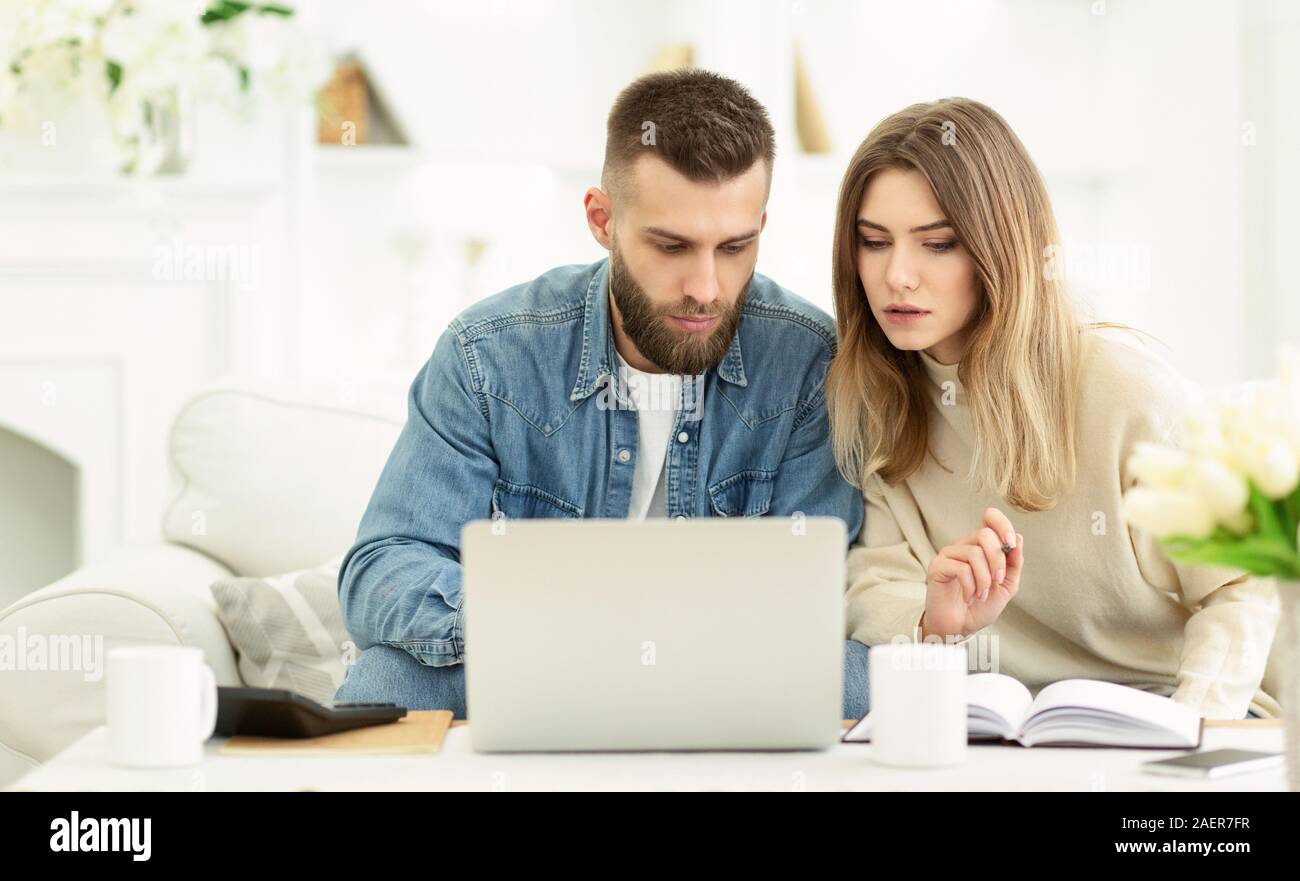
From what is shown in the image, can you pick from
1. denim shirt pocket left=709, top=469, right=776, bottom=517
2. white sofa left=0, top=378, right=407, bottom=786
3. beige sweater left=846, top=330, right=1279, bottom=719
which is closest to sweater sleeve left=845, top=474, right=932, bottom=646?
beige sweater left=846, top=330, right=1279, bottom=719

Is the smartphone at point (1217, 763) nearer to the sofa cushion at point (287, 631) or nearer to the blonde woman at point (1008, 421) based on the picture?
the blonde woman at point (1008, 421)

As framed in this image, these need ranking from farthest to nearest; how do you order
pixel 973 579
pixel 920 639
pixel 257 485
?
pixel 257 485, pixel 920 639, pixel 973 579

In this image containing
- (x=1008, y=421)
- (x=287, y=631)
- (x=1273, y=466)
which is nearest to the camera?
(x=1273, y=466)

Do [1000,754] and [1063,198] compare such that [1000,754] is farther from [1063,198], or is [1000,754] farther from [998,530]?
[1063,198]

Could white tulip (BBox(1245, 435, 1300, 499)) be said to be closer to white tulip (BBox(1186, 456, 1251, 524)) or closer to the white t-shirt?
white tulip (BBox(1186, 456, 1251, 524))

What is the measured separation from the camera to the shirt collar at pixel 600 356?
6.13ft

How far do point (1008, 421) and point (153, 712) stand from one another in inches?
42.2

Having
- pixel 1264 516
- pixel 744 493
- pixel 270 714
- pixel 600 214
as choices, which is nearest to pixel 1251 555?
pixel 1264 516

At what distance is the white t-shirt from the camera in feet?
6.16

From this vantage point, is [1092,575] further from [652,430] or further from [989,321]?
[652,430]

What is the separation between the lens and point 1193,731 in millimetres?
1164

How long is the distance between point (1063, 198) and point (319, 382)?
2419 millimetres

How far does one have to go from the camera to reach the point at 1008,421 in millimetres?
1731
